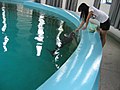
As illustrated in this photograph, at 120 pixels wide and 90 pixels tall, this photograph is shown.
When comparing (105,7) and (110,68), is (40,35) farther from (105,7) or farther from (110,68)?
(105,7)

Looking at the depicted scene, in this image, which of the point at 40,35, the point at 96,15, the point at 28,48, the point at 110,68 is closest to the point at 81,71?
the point at 110,68

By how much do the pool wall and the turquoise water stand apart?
29.8 inches

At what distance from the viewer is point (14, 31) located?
527cm

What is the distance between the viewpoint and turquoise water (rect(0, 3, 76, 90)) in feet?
10.5

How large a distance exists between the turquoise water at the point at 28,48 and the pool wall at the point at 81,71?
0.76m

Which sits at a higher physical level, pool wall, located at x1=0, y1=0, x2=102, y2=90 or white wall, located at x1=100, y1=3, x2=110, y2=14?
white wall, located at x1=100, y1=3, x2=110, y2=14

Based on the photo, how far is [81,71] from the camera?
232 centimetres

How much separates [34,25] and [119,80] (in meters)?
3.52

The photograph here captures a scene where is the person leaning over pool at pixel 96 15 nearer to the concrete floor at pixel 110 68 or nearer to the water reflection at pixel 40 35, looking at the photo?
the concrete floor at pixel 110 68

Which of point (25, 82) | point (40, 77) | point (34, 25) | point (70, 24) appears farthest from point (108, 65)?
point (34, 25)

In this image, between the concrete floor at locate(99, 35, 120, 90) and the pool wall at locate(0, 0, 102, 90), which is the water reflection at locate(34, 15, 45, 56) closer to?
the pool wall at locate(0, 0, 102, 90)

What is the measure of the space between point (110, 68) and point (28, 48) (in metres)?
1.91

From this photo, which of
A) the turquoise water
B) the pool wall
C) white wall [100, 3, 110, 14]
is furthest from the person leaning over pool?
white wall [100, 3, 110, 14]

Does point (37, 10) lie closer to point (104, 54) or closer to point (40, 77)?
point (104, 54)
